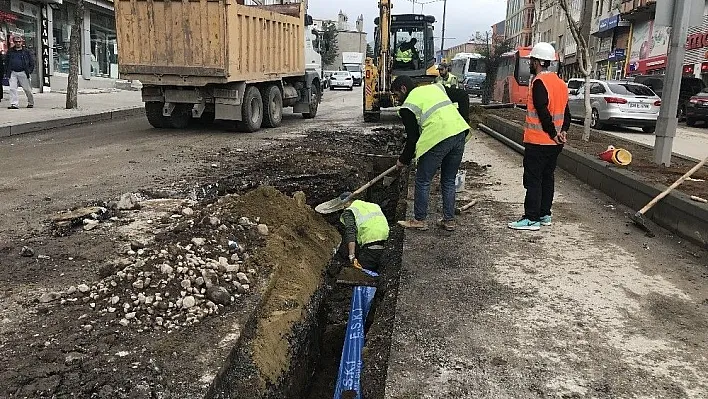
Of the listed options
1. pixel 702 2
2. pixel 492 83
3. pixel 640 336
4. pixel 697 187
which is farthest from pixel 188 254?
pixel 492 83

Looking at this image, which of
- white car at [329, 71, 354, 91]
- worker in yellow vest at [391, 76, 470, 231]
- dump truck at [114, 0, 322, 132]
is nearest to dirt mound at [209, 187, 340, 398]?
worker in yellow vest at [391, 76, 470, 231]

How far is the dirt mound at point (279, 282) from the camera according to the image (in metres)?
3.57

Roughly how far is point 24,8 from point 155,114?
38.7ft

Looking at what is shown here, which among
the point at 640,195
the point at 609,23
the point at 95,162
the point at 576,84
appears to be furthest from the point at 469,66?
the point at 640,195

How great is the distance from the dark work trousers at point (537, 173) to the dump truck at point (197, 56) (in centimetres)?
711

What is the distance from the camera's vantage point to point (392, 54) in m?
18.1

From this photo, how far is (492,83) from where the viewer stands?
31.5 metres

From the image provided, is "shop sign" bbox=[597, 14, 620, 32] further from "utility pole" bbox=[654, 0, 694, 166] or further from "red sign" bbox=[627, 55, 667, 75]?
"utility pole" bbox=[654, 0, 694, 166]

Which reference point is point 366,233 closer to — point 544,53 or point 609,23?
point 544,53

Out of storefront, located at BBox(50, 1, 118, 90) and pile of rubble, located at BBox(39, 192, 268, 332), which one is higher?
storefront, located at BBox(50, 1, 118, 90)

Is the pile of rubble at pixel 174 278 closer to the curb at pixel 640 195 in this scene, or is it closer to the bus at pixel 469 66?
the curb at pixel 640 195

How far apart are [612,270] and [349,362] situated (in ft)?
7.35

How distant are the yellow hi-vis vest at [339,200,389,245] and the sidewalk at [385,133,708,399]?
0.62m

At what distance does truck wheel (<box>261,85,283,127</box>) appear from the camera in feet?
45.2
